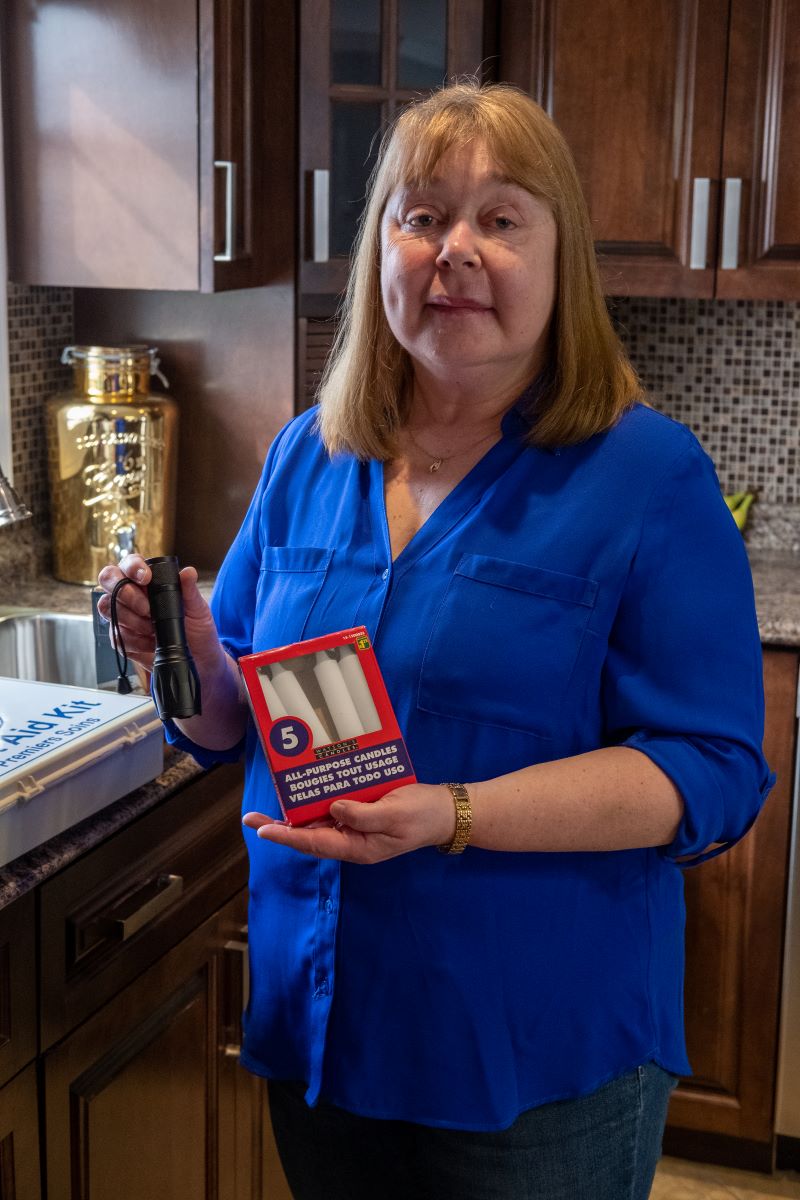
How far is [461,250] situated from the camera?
115 cm

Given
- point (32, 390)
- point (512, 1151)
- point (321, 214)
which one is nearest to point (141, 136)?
point (321, 214)

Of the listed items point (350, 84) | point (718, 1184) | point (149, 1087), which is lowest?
point (718, 1184)

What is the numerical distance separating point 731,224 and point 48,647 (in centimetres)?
129

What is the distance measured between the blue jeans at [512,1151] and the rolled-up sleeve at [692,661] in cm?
23

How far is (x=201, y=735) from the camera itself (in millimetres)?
1317

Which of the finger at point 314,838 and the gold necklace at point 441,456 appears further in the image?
the gold necklace at point 441,456

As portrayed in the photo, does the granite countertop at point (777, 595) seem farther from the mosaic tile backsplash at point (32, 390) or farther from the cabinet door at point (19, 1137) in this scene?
the mosaic tile backsplash at point (32, 390)

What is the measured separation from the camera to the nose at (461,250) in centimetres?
115

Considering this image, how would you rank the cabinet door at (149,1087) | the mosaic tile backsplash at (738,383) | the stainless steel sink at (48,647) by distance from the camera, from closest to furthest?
1. the cabinet door at (149,1087)
2. the stainless steel sink at (48,647)
3. the mosaic tile backsplash at (738,383)

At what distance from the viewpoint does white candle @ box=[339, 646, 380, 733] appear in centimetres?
107

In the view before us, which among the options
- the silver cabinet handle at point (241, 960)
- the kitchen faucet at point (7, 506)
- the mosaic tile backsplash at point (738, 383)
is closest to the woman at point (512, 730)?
the kitchen faucet at point (7, 506)

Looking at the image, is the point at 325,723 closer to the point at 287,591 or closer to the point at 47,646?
the point at 287,591

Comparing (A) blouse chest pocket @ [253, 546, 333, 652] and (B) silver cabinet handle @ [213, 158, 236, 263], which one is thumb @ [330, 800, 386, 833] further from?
(B) silver cabinet handle @ [213, 158, 236, 263]

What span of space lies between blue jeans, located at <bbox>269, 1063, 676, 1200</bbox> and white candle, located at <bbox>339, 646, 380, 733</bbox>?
36cm
